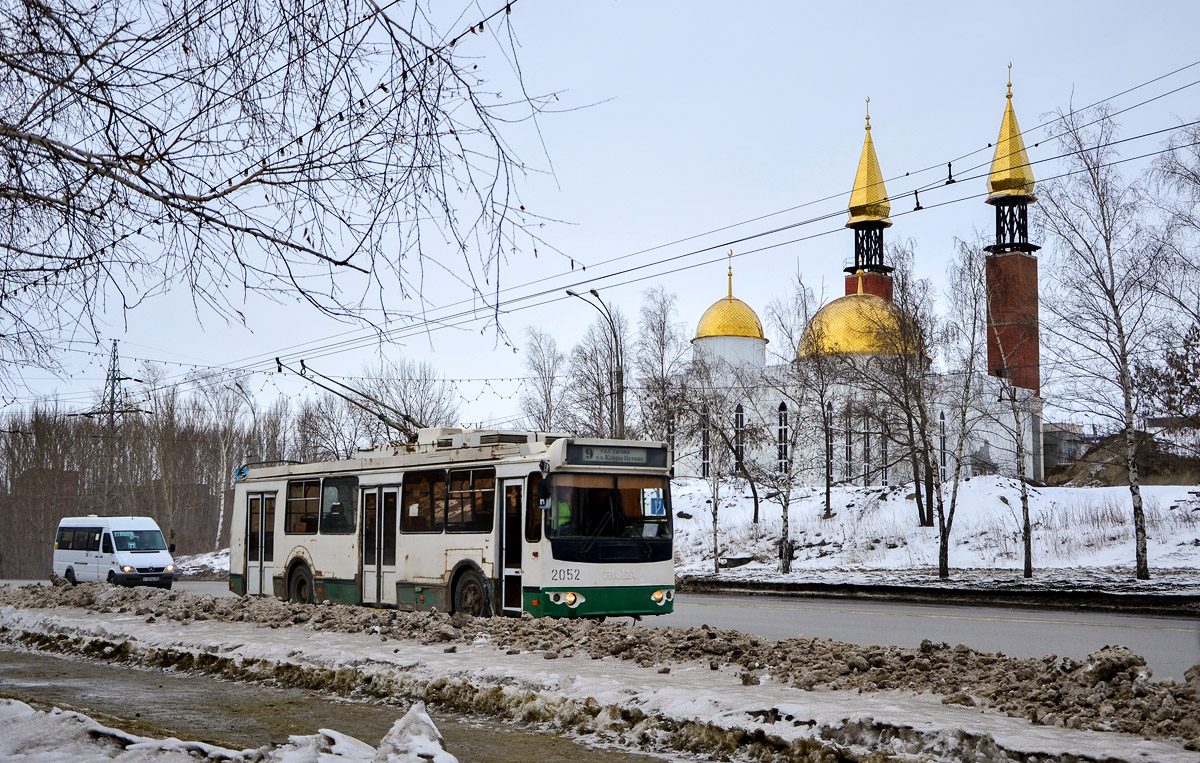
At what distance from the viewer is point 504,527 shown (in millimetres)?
16531

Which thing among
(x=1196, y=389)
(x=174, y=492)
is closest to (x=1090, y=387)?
(x=1196, y=389)

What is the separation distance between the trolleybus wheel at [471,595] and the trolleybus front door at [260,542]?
6535 mm

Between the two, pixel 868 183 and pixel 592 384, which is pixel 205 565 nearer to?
Result: pixel 592 384

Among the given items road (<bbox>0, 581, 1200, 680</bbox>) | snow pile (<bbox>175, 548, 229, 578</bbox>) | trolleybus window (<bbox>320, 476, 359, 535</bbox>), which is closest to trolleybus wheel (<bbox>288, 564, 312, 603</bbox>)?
trolleybus window (<bbox>320, 476, 359, 535</bbox>)

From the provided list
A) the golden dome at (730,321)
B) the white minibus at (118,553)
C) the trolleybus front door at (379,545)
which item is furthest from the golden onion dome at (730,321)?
the trolleybus front door at (379,545)

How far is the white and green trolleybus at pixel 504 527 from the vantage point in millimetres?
16016

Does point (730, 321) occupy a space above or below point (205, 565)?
above

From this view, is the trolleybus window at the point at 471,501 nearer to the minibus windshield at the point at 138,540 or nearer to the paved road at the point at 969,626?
the paved road at the point at 969,626

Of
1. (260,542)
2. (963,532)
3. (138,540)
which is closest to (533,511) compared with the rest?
(260,542)

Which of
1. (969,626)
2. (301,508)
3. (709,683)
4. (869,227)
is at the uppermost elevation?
(869,227)

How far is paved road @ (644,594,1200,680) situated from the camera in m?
14.5

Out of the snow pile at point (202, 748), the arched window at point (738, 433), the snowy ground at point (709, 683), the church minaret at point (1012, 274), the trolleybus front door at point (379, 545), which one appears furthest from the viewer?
the arched window at point (738, 433)

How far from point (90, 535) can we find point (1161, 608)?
30.0 metres

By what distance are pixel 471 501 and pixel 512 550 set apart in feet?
4.12
